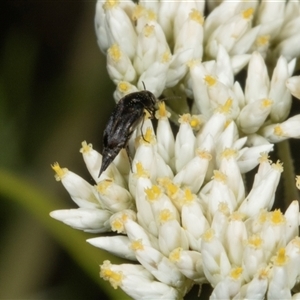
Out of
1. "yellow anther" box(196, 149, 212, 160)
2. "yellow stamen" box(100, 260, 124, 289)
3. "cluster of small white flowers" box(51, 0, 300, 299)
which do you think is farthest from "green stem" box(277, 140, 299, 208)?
"yellow stamen" box(100, 260, 124, 289)

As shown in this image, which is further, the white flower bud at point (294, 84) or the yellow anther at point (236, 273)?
the white flower bud at point (294, 84)

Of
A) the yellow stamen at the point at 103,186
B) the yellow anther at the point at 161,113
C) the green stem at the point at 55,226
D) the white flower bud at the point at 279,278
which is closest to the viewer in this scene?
the white flower bud at the point at 279,278

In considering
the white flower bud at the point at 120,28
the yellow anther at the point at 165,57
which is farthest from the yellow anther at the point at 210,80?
the white flower bud at the point at 120,28

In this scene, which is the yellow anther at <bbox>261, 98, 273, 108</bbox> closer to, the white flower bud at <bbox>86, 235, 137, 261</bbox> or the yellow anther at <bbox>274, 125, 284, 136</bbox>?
the yellow anther at <bbox>274, 125, 284, 136</bbox>

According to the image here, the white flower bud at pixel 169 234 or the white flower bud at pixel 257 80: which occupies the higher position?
the white flower bud at pixel 257 80

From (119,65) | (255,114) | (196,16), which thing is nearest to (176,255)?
(255,114)

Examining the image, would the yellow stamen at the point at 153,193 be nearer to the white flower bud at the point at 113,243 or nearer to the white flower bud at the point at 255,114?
the white flower bud at the point at 113,243

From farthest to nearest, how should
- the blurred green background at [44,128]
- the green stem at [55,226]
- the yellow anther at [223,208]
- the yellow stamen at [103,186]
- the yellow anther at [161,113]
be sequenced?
the blurred green background at [44,128] → the green stem at [55,226] → the yellow anther at [161,113] → the yellow stamen at [103,186] → the yellow anther at [223,208]
